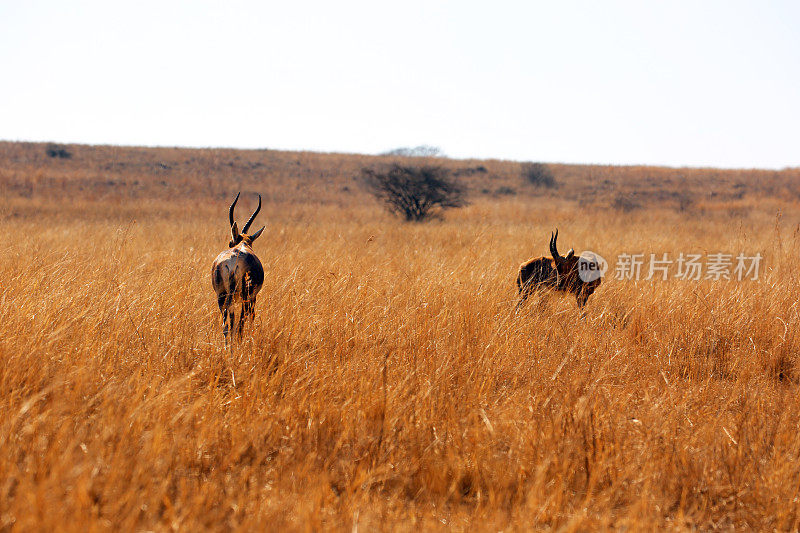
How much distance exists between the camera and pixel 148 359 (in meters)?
2.91

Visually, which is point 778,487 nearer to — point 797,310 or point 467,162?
point 797,310

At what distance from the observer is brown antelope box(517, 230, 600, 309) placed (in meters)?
4.81

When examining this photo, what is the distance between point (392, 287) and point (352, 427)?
243 cm

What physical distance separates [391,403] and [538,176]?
32385 mm

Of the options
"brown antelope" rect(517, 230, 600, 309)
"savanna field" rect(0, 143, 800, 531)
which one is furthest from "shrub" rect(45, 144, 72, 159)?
"brown antelope" rect(517, 230, 600, 309)

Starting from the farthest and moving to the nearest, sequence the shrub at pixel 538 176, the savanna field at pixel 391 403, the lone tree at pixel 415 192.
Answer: the shrub at pixel 538 176, the lone tree at pixel 415 192, the savanna field at pixel 391 403

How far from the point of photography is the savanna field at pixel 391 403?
1935mm

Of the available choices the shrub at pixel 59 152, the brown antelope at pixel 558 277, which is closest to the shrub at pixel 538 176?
the brown antelope at pixel 558 277

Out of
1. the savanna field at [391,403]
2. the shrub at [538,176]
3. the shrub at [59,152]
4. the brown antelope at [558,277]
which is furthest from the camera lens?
the shrub at [59,152]

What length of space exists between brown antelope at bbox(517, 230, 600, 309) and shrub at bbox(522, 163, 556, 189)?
27.8 metres

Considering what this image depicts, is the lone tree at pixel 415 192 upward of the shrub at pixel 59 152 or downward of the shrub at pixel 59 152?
downward

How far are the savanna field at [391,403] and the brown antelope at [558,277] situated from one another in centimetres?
18

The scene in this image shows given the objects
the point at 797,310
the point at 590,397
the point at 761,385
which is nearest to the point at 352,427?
the point at 590,397

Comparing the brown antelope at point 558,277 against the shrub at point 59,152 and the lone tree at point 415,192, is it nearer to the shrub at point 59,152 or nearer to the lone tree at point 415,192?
the lone tree at point 415,192
